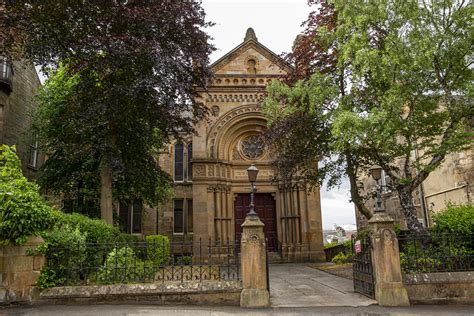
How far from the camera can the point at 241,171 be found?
20297mm

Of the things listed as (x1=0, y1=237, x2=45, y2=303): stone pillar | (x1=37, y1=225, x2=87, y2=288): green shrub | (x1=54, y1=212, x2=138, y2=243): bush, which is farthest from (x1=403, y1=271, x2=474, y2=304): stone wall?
(x1=0, y1=237, x2=45, y2=303): stone pillar

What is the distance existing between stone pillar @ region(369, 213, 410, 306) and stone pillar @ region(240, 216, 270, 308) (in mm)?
2598

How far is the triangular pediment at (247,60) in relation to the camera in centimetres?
2064

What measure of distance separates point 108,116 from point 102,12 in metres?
3.31

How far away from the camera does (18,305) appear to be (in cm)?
766

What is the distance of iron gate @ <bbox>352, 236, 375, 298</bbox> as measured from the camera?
8.68m

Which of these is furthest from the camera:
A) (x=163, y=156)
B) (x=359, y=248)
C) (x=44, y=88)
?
(x=163, y=156)

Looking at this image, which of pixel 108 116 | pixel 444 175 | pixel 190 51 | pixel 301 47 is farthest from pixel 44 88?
pixel 444 175

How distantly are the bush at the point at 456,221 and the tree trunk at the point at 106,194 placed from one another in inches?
410

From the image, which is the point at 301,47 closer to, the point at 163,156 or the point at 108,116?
the point at 108,116

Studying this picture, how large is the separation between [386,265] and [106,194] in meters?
9.38

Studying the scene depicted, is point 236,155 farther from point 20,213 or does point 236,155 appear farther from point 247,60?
point 20,213

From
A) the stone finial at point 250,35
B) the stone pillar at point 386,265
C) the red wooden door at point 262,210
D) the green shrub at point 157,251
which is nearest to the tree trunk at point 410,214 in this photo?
the stone pillar at point 386,265

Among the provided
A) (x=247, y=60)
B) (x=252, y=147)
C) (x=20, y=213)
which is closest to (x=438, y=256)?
(x=20, y=213)
